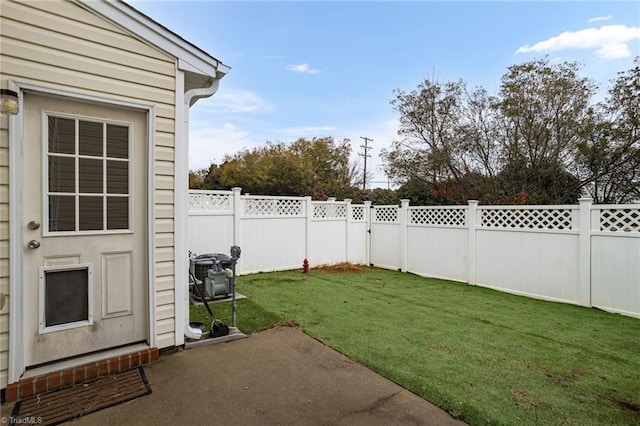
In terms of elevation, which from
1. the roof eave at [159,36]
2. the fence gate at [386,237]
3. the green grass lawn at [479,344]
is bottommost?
the green grass lawn at [479,344]

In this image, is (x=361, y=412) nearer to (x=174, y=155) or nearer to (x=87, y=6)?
(x=174, y=155)

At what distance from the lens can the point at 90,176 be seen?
2.52 m

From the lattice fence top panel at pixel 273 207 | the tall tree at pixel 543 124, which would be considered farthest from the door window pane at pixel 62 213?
the tall tree at pixel 543 124

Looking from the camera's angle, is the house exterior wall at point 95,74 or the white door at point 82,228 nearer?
the house exterior wall at point 95,74

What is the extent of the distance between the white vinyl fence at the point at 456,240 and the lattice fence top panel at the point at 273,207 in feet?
0.07

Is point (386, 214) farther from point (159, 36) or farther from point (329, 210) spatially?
point (159, 36)

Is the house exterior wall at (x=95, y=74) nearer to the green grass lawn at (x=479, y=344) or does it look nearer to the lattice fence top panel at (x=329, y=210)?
the green grass lawn at (x=479, y=344)

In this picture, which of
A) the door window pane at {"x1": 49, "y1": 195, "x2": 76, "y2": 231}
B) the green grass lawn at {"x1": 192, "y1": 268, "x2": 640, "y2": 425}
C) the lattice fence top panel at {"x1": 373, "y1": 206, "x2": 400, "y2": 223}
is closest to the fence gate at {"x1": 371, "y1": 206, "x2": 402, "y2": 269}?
the lattice fence top panel at {"x1": 373, "y1": 206, "x2": 400, "y2": 223}

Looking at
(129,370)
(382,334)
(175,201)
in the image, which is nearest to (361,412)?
(382,334)

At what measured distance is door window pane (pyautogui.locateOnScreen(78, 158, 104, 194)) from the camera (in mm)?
2494

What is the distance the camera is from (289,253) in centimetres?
746

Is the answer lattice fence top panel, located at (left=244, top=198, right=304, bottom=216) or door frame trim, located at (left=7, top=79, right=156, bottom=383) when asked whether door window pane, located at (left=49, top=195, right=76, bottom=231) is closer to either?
door frame trim, located at (left=7, top=79, right=156, bottom=383)

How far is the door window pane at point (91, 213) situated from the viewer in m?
2.50

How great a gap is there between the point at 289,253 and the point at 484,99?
7.73 meters
